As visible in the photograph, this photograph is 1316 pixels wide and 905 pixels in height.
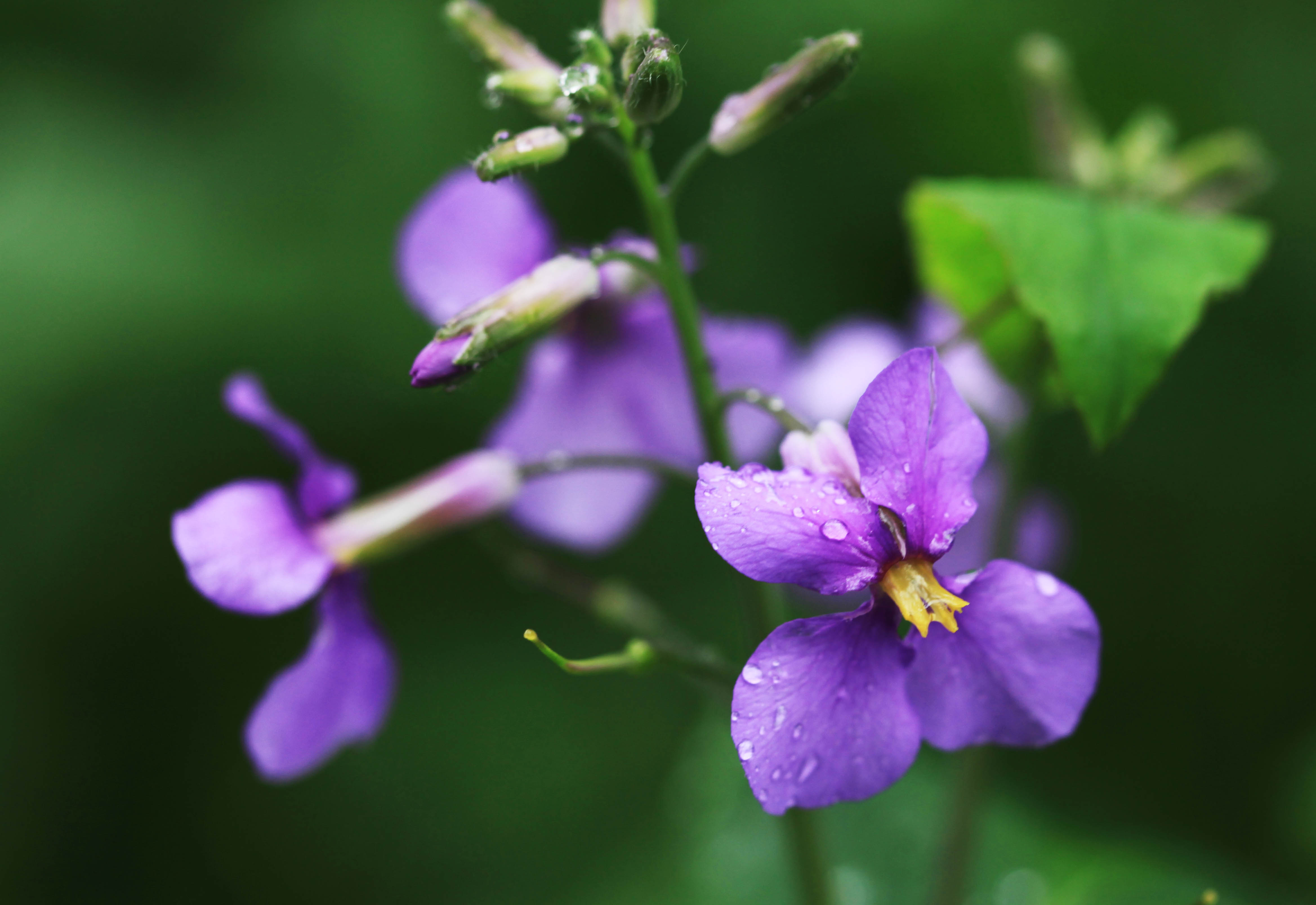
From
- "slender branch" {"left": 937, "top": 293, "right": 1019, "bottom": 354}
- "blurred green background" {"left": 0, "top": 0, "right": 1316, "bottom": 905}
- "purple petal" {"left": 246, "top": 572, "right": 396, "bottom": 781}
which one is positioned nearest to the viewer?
"purple petal" {"left": 246, "top": 572, "right": 396, "bottom": 781}

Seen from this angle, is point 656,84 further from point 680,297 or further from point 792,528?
point 792,528

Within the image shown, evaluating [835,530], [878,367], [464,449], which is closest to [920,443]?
[835,530]

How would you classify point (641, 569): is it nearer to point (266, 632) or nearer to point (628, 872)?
point (628, 872)

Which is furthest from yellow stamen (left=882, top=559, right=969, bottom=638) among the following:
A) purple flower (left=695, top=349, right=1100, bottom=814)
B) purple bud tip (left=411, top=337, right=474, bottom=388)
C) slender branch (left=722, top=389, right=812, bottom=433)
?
purple bud tip (left=411, top=337, right=474, bottom=388)

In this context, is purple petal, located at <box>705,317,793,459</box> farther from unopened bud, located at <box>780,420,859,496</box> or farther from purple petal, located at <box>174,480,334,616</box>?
purple petal, located at <box>174,480,334,616</box>

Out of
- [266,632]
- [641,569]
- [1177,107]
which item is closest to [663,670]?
[641,569]

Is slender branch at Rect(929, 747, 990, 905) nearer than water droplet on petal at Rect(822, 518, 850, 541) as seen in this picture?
No

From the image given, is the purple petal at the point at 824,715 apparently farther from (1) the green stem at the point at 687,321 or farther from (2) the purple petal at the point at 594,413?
(2) the purple petal at the point at 594,413
